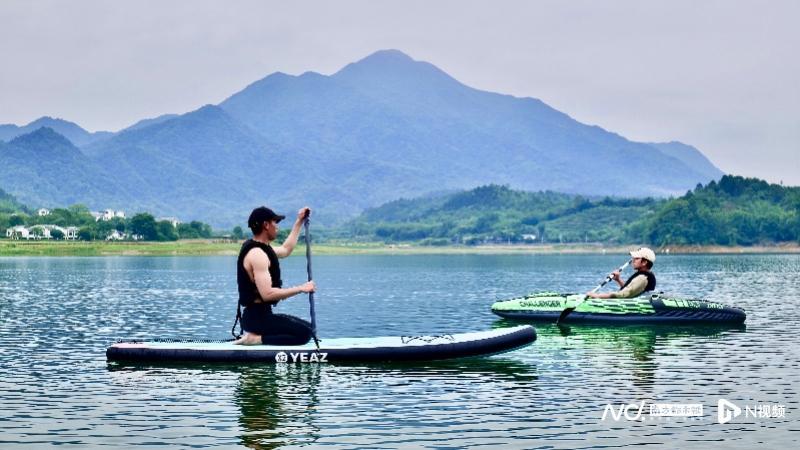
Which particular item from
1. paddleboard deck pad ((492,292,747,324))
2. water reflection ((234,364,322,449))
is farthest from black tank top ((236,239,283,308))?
paddleboard deck pad ((492,292,747,324))

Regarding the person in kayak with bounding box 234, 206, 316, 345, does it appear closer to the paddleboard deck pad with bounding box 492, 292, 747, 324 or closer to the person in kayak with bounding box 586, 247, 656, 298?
the person in kayak with bounding box 586, 247, 656, 298

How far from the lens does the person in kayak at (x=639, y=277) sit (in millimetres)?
40281

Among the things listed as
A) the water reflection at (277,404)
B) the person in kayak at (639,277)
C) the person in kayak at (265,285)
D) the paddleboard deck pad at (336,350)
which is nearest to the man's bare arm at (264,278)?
the person in kayak at (265,285)

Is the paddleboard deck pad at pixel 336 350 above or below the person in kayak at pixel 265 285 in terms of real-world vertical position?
below

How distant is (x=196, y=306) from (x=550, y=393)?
4095cm

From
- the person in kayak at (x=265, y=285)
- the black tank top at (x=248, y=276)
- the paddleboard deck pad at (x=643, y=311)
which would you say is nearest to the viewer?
the person in kayak at (x=265, y=285)

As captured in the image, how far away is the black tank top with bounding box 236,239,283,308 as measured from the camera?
87.1 feet

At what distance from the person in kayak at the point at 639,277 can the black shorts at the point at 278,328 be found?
15744 mm

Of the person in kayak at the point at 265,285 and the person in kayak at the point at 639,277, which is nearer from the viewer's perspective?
the person in kayak at the point at 265,285

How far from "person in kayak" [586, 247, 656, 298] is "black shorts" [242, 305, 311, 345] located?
15.7m

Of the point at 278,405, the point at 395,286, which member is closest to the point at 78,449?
the point at 278,405

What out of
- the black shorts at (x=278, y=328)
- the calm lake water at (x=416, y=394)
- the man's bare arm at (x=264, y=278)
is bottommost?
the calm lake water at (x=416, y=394)

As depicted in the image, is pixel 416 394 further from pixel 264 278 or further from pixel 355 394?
pixel 264 278

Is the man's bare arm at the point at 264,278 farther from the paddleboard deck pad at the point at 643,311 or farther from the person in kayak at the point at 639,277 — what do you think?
the paddleboard deck pad at the point at 643,311
